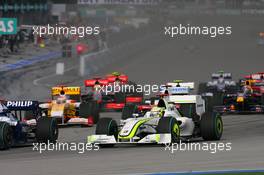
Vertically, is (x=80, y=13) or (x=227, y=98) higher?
(x=80, y=13)

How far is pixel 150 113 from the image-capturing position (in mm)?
22672

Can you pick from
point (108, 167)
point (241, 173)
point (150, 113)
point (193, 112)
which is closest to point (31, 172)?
point (108, 167)

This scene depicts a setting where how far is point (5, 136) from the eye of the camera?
21734 millimetres

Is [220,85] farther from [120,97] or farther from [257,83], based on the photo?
[120,97]

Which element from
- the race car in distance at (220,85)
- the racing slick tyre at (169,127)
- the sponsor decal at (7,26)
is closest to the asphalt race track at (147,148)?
the racing slick tyre at (169,127)

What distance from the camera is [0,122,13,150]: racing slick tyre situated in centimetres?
2159

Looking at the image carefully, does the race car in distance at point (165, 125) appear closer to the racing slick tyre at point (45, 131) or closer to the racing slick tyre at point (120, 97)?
the racing slick tyre at point (45, 131)

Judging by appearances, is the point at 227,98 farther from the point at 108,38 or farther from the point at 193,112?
the point at 108,38

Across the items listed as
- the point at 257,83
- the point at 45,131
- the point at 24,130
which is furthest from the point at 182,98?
the point at 257,83

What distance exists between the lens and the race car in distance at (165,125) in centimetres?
2159

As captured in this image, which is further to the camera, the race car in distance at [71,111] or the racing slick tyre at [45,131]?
the race car in distance at [71,111]

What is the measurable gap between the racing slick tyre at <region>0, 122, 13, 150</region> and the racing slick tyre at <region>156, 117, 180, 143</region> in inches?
131

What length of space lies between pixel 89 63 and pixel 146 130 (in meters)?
33.1

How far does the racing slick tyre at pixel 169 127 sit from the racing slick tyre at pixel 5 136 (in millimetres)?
3337
